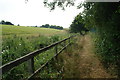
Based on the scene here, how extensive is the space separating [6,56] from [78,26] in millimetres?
42519

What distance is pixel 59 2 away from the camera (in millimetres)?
7633

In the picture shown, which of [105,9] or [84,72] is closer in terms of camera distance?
[84,72]

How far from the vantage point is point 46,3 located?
778 cm

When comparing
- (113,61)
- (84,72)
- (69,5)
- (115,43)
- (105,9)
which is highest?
(69,5)

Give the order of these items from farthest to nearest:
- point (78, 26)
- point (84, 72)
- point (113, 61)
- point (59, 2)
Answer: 1. point (78, 26)
2. point (59, 2)
3. point (113, 61)
4. point (84, 72)

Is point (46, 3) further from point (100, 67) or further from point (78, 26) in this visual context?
point (78, 26)

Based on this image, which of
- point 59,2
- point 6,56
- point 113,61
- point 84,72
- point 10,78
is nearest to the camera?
point 10,78

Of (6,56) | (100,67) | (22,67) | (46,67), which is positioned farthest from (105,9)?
(6,56)

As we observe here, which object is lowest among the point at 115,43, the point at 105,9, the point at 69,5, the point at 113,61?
the point at 113,61

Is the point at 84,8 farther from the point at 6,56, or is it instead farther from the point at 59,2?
the point at 6,56

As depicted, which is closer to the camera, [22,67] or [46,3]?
[22,67]

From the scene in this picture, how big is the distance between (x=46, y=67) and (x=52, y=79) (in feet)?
2.80

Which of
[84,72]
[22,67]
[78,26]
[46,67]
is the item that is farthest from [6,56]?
[78,26]

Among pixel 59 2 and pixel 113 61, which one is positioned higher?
pixel 59 2
